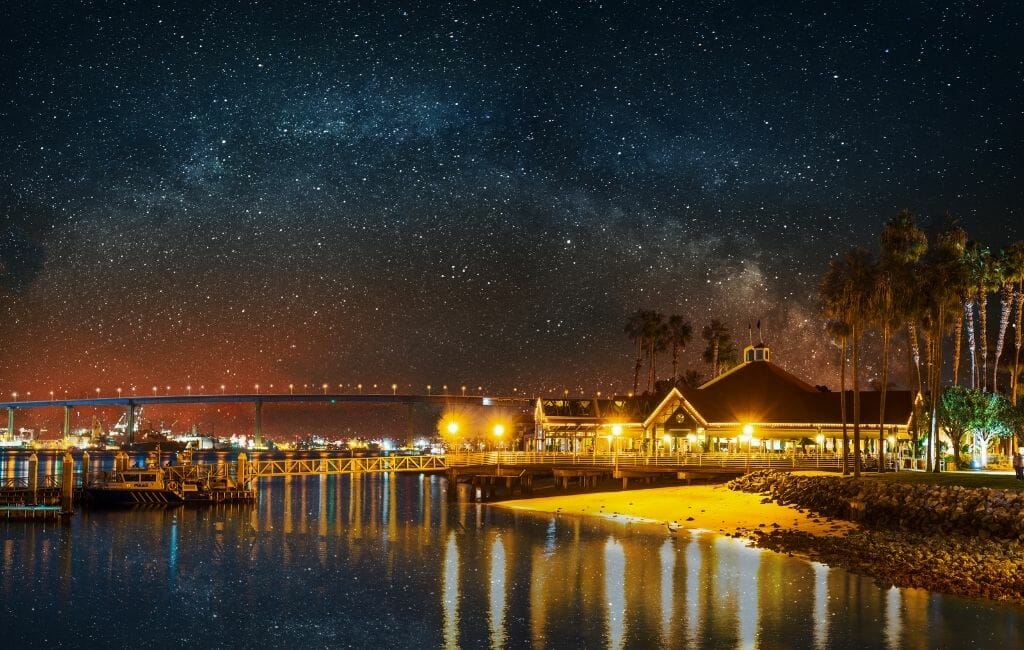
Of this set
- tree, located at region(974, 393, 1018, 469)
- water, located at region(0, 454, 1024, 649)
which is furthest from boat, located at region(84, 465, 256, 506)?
tree, located at region(974, 393, 1018, 469)

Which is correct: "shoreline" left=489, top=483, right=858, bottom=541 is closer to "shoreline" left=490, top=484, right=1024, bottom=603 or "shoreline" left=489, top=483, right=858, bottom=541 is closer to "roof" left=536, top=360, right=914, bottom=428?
"shoreline" left=490, top=484, right=1024, bottom=603

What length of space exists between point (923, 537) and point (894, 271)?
21.4m

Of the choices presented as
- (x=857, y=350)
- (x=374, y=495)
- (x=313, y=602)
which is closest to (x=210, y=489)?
(x=374, y=495)

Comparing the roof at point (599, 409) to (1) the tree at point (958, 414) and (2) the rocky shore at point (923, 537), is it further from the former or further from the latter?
(2) the rocky shore at point (923, 537)

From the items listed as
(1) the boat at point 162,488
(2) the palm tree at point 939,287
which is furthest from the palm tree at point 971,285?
(1) the boat at point 162,488

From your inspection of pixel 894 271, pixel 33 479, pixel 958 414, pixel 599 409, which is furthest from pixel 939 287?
pixel 33 479

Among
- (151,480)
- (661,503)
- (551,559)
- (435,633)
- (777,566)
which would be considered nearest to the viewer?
(435,633)

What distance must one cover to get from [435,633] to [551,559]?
14.0 m

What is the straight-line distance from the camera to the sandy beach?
164 ft

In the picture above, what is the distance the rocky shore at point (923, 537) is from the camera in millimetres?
34969

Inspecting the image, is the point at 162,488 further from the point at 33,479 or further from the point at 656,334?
the point at 656,334

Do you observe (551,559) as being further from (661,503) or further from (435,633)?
(661,503)

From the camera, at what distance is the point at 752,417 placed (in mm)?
77625

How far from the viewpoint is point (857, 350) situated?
206ft
